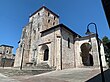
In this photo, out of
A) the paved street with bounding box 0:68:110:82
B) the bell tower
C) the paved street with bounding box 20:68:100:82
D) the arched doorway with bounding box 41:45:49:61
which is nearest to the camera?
the paved street with bounding box 0:68:110:82

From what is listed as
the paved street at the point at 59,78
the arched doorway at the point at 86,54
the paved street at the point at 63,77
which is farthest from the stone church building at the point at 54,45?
the paved street at the point at 59,78

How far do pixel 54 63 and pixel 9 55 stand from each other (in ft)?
148

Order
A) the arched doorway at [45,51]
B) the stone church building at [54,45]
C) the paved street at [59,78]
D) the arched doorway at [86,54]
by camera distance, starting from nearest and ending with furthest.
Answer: the paved street at [59,78] → the stone church building at [54,45] → the arched doorway at [45,51] → the arched doorway at [86,54]

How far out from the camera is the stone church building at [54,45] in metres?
21.6

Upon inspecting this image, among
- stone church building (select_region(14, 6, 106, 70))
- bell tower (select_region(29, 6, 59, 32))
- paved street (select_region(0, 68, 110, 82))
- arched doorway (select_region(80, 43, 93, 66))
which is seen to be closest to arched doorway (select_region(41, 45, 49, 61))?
stone church building (select_region(14, 6, 106, 70))

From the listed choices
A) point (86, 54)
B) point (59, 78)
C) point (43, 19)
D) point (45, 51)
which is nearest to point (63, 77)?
point (59, 78)

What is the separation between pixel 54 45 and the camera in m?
22.0

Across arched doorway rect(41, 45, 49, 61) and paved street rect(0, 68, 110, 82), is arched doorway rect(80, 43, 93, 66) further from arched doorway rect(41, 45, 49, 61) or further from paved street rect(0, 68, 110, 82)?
paved street rect(0, 68, 110, 82)

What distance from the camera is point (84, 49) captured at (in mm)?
29094

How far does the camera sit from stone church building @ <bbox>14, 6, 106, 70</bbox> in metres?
21.6

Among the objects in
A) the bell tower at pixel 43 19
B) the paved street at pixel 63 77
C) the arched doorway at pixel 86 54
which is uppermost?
the bell tower at pixel 43 19

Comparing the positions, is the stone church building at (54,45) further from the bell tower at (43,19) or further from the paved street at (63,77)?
the paved street at (63,77)

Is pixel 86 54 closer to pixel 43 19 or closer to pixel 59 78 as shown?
pixel 43 19

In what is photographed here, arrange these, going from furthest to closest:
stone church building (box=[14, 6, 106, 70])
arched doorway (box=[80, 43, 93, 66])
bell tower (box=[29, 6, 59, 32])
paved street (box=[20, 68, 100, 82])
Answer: bell tower (box=[29, 6, 59, 32]) → arched doorway (box=[80, 43, 93, 66]) → stone church building (box=[14, 6, 106, 70]) → paved street (box=[20, 68, 100, 82])
